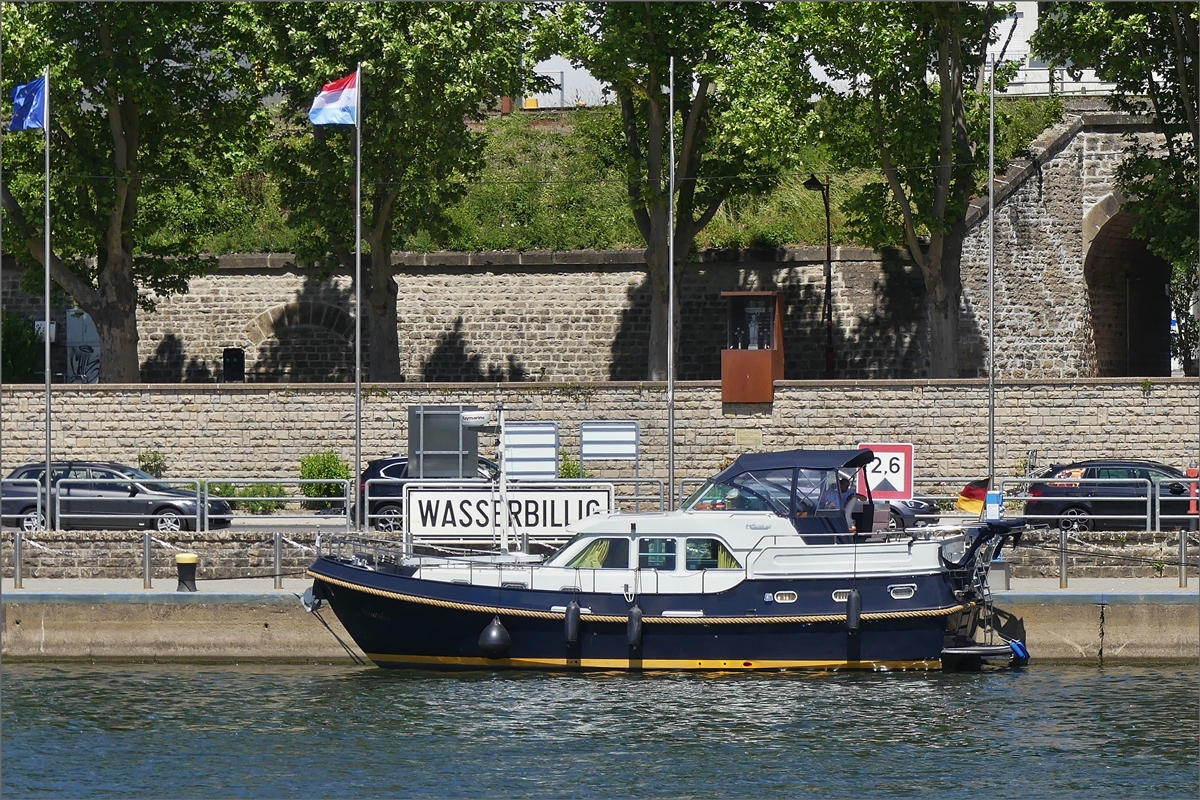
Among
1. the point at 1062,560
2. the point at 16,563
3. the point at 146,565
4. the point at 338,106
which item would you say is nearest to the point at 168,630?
the point at 146,565

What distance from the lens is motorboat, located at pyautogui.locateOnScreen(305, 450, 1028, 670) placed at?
21.7 m

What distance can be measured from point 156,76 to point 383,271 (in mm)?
6877

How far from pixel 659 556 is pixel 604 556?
0.71 m

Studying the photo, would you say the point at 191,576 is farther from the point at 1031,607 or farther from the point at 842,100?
the point at 842,100

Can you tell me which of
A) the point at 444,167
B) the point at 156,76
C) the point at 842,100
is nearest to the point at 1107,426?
the point at 842,100

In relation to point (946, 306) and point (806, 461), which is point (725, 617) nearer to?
point (806, 461)

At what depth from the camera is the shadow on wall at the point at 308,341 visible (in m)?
45.1

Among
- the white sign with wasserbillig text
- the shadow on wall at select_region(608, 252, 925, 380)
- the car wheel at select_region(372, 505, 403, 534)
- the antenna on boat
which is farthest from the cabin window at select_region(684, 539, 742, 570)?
the shadow on wall at select_region(608, 252, 925, 380)

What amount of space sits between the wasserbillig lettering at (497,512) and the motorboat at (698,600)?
1.22 meters

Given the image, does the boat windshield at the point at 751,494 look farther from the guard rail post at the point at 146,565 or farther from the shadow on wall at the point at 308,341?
the shadow on wall at the point at 308,341

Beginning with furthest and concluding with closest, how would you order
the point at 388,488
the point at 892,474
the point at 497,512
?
the point at 388,488, the point at 892,474, the point at 497,512

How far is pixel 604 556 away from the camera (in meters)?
22.0

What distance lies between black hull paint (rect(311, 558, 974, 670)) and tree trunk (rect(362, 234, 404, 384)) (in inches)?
730

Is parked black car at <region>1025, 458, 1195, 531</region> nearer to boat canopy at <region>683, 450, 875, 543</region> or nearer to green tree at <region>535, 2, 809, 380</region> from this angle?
boat canopy at <region>683, 450, 875, 543</region>
